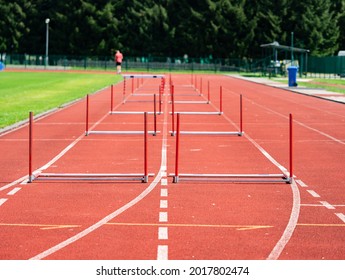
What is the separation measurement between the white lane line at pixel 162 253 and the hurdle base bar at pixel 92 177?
14.9 feet

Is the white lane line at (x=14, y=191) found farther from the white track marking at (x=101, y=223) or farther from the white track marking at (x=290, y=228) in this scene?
the white track marking at (x=290, y=228)

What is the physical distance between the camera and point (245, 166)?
14.7 m

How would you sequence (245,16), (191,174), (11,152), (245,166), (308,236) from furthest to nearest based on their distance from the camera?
(245,16)
(11,152)
(245,166)
(191,174)
(308,236)

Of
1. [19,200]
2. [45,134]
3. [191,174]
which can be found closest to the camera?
[19,200]

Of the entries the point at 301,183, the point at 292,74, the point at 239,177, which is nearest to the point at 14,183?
the point at 239,177

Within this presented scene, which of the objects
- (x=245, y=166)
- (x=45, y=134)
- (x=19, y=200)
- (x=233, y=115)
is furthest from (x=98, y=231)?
(x=233, y=115)

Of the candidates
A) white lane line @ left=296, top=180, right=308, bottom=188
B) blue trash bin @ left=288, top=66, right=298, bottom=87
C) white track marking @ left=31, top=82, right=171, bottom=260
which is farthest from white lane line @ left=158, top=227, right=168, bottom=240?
blue trash bin @ left=288, top=66, right=298, bottom=87

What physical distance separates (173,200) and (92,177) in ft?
8.01

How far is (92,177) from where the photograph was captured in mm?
12977

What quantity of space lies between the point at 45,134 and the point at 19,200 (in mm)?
9917

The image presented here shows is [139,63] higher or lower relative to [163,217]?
higher

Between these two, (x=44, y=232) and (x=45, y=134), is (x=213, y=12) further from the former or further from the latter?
(x=44, y=232)

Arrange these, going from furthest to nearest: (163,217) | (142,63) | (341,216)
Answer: (142,63), (341,216), (163,217)

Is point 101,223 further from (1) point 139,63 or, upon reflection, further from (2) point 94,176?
(1) point 139,63
